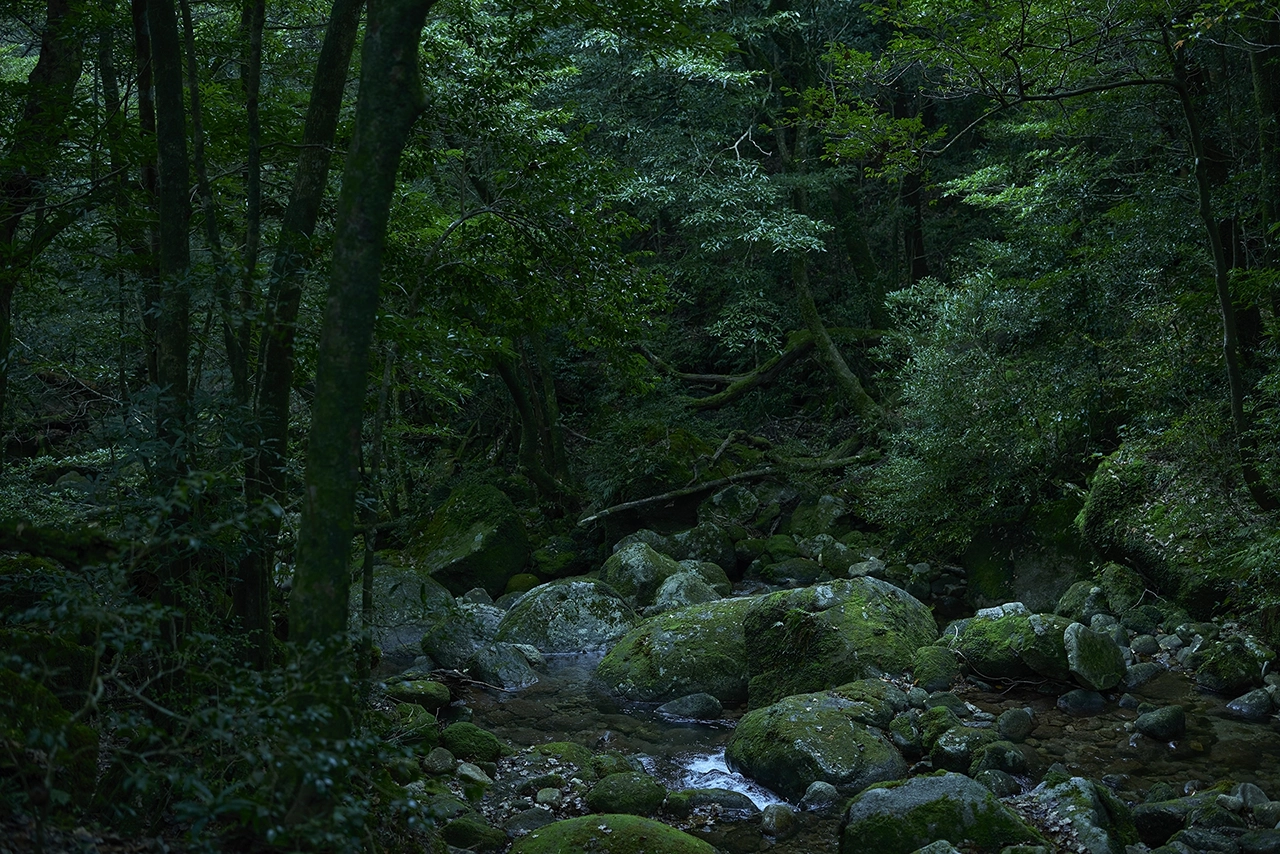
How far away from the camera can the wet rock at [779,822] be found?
6.06 meters

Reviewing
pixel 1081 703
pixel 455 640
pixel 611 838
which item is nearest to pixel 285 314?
pixel 611 838

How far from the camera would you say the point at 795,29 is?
16109mm

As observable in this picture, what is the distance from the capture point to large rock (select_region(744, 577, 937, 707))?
8422 millimetres

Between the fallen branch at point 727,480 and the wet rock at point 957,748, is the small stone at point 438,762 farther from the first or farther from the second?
the fallen branch at point 727,480

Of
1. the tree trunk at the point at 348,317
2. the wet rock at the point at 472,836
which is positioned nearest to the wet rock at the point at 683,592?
the wet rock at the point at 472,836

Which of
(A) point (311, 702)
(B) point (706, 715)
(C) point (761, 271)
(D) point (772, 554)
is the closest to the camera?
(A) point (311, 702)

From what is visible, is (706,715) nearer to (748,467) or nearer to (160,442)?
(160,442)

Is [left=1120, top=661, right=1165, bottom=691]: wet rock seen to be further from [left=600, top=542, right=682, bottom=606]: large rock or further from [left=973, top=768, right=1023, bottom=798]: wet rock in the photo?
[left=600, top=542, right=682, bottom=606]: large rock

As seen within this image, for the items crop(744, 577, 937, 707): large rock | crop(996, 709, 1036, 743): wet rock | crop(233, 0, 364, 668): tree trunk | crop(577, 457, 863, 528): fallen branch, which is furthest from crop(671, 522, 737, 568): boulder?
crop(233, 0, 364, 668): tree trunk

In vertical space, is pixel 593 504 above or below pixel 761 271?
below

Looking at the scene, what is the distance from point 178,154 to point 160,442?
1.86 meters

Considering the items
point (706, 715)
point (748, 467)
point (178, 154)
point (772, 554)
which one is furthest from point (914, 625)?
point (178, 154)

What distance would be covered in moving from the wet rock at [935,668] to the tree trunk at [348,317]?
6568mm

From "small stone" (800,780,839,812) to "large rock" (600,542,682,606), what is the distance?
226 inches
